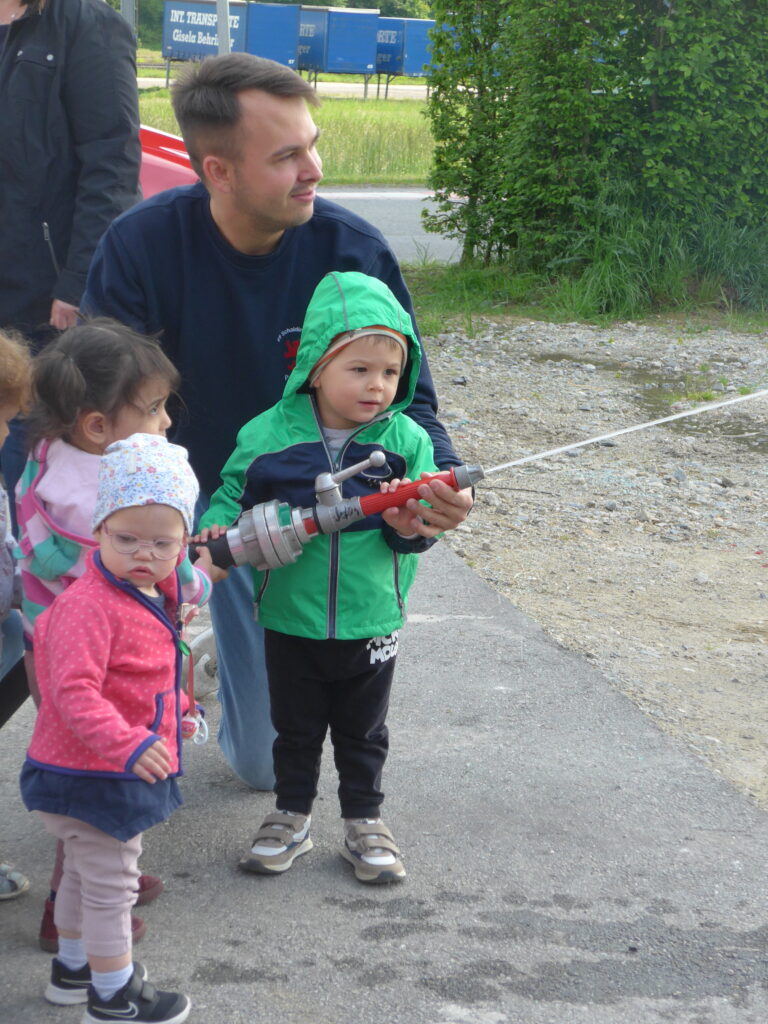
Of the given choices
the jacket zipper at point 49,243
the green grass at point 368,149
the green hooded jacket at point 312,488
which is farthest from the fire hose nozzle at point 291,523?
the green grass at point 368,149

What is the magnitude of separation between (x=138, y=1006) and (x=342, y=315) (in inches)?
55.5

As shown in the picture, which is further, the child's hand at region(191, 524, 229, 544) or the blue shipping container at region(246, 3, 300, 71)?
the blue shipping container at region(246, 3, 300, 71)

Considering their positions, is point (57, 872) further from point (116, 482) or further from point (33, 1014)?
point (116, 482)

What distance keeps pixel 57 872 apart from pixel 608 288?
7.77 metres

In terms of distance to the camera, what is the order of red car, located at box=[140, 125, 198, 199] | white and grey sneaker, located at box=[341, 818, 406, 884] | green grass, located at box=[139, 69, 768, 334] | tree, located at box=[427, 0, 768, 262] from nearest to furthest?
white and grey sneaker, located at box=[341, 818, 406, 884]
red car, located at box=[140, 125, 198, 199]
tree, located at box=[427, 0, 768, 262]
green grass, located at box=[139, 69, 768, 334]

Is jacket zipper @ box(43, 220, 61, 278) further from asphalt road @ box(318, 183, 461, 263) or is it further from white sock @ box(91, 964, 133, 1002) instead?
asphalt road @ box(318, 183, 461, 263)

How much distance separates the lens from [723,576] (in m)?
5.04

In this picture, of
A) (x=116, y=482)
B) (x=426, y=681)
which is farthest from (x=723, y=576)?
(x=116, y=482)

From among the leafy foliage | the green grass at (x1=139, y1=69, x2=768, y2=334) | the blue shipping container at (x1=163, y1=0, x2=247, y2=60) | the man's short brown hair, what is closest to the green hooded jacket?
the man's short brown hair

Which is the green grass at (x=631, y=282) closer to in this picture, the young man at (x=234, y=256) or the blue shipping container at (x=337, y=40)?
the young man at (x=234, y=256)

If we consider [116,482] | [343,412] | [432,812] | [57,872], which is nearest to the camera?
[116,482]

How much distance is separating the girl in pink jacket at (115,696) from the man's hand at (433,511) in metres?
0.52

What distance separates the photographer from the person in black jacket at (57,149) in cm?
374

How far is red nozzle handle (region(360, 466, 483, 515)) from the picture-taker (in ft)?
8.67
